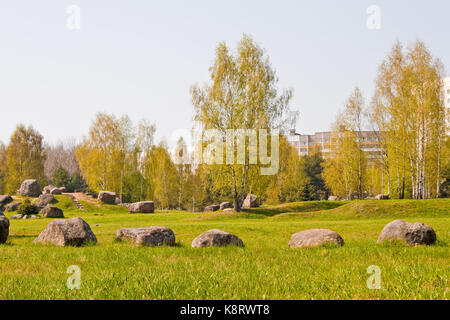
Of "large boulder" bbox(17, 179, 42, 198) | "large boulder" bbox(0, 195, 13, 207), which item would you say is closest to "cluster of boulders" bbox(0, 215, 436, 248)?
"large boulder" bbox(0, 195, 13, 207)

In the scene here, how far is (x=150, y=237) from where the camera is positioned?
13.2m

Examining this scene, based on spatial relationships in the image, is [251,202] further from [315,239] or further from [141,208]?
[315,239]

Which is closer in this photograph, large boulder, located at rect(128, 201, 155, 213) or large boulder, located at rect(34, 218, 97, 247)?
large boulder, located at rect(34, 218, 97, 247)

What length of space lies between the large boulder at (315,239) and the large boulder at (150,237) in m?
4.05

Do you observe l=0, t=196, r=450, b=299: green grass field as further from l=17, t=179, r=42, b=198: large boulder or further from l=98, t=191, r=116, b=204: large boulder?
l=17, t=179, r=42, b=198: large boulder

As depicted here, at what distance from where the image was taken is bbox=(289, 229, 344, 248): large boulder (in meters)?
12.8

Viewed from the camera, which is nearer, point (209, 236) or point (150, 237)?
point (209, 236)

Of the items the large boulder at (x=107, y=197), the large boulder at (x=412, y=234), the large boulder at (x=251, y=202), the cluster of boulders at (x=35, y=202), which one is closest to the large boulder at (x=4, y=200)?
the cluster of boulders at (x=35, y=202)

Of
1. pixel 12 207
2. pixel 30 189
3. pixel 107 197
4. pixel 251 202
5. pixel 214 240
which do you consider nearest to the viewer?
pixel 214 240

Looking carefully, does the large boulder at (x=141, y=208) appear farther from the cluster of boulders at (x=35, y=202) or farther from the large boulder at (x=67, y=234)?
the large boulder at (x=67, y=234)

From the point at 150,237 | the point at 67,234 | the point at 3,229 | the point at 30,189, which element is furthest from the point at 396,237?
the point at 30,189

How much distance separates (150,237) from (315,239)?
5.24m

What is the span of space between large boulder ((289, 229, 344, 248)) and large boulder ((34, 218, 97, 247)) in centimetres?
665
